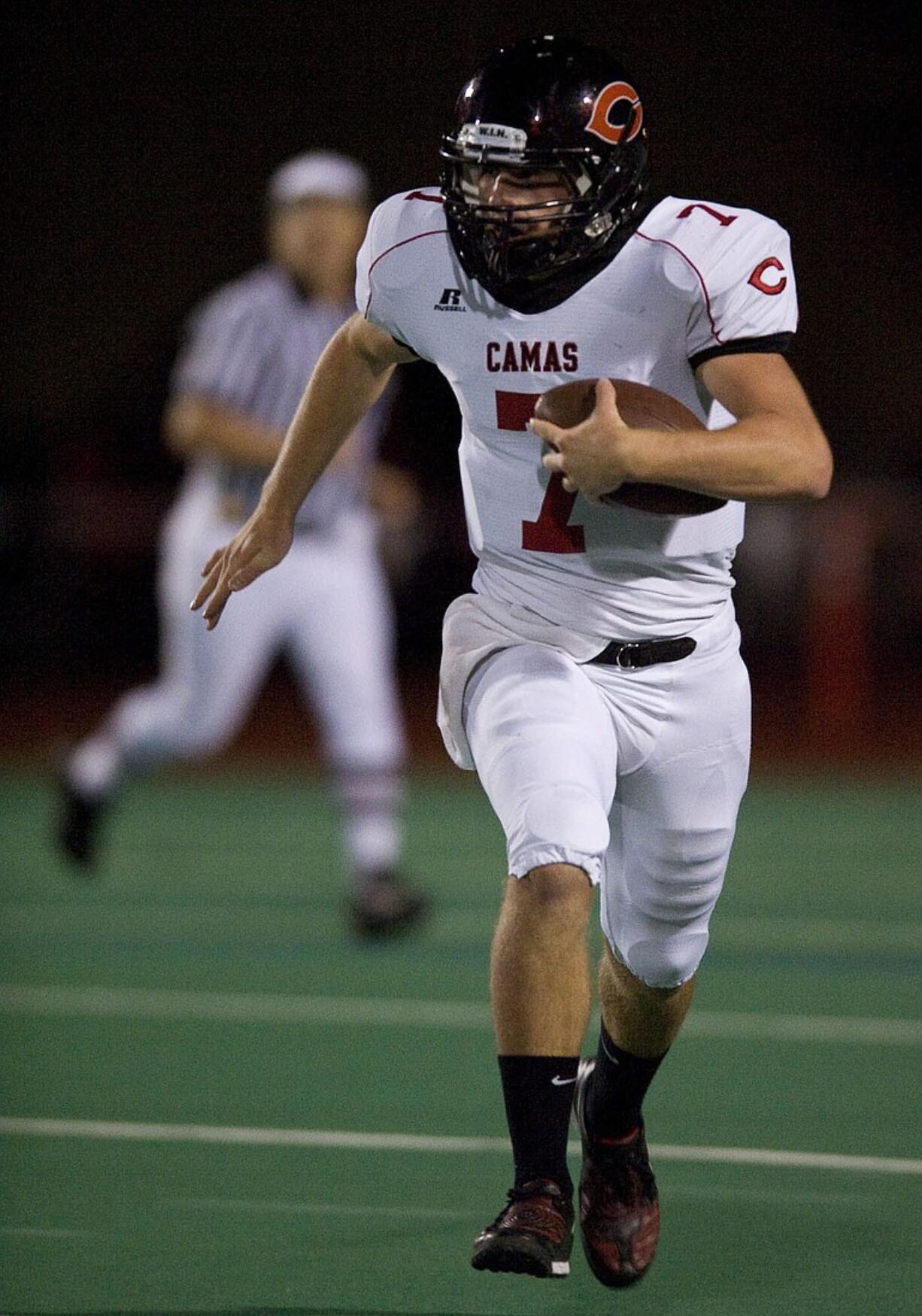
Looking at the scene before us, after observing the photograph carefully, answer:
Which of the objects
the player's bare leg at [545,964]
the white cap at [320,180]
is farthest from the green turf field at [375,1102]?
the white cap at [320,180]

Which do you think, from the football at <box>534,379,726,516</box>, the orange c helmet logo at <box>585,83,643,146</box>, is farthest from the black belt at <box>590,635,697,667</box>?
the orange c helmet logo at <box>585,83,643,146</box>

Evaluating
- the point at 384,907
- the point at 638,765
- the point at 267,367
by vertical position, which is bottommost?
the point at 384,907

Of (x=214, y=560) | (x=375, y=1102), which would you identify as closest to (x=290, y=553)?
(x=375, y=1102)

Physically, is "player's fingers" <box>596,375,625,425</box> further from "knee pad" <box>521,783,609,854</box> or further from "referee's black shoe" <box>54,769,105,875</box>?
"referee's black shoe" <box>54,769,105,875</box>

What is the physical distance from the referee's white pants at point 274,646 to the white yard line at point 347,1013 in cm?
120

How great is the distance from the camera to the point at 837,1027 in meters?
5.09

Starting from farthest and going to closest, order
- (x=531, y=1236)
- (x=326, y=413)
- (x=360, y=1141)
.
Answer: (x=360, y=1141) → (x=326, y=413) → (x=531, y=1236)

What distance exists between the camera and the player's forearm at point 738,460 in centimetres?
290

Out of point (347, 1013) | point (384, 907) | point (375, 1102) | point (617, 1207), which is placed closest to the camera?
point (617, 1207)

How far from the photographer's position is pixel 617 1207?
3.27 metres

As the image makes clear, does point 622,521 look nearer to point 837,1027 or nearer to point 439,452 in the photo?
point 837,1027

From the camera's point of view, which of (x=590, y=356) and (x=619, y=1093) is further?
(x=619, y=1093)

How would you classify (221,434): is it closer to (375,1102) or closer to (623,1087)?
(375,1102)

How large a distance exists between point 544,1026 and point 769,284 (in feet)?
3.45
